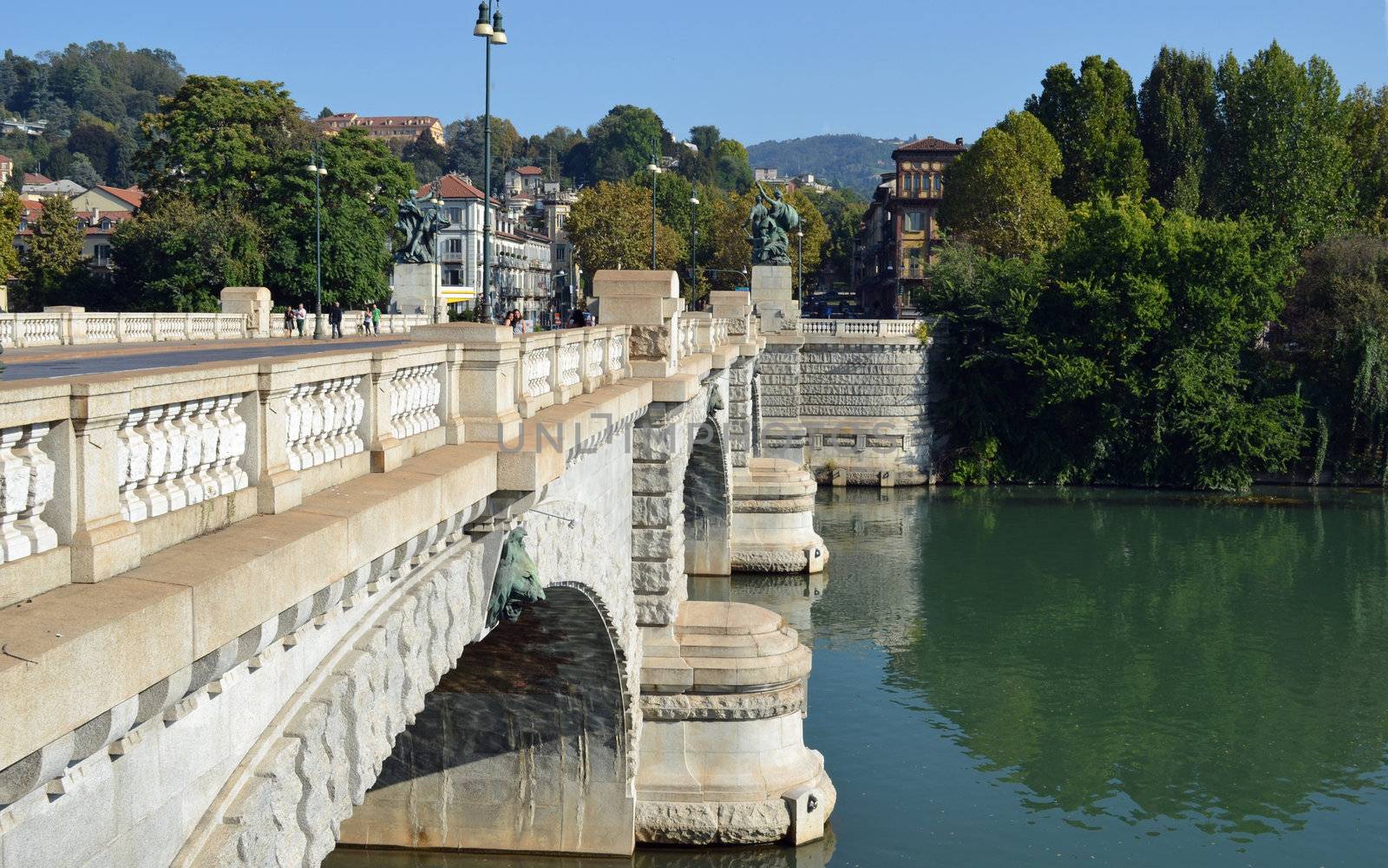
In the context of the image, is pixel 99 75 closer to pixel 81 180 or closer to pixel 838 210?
pixel 81 180

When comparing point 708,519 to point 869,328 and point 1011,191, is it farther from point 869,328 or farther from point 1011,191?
point 1011,191

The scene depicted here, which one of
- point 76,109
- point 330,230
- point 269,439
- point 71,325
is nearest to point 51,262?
point 330,230

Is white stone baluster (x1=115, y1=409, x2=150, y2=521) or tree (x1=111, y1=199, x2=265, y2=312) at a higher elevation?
tree (x1=111, y1=199, x2=265, y2=312)

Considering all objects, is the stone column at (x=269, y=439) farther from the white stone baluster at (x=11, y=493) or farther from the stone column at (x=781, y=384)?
the stone column at (x=781, y=384)

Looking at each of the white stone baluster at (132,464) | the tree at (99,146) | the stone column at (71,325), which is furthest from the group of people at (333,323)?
the tree at (99,146)

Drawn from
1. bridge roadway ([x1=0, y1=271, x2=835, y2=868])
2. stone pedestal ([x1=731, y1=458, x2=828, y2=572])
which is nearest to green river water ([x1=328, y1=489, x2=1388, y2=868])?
stone pedestal ([x1=731, y1=458, x2=828, y2=572])

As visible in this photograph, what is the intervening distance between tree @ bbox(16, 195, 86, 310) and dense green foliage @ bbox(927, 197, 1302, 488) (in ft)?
111

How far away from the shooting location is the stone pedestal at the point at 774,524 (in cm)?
3688

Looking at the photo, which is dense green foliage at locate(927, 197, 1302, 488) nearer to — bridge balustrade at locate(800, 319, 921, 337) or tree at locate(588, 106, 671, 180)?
bridge balustrade at locate(800, 319, 921, 337)

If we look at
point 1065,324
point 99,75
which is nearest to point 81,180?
point 99,75

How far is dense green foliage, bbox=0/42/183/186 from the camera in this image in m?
152

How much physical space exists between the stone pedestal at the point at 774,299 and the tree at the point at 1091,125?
17.7 m

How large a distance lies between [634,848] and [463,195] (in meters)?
99.1

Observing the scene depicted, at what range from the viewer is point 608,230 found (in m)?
81.2
